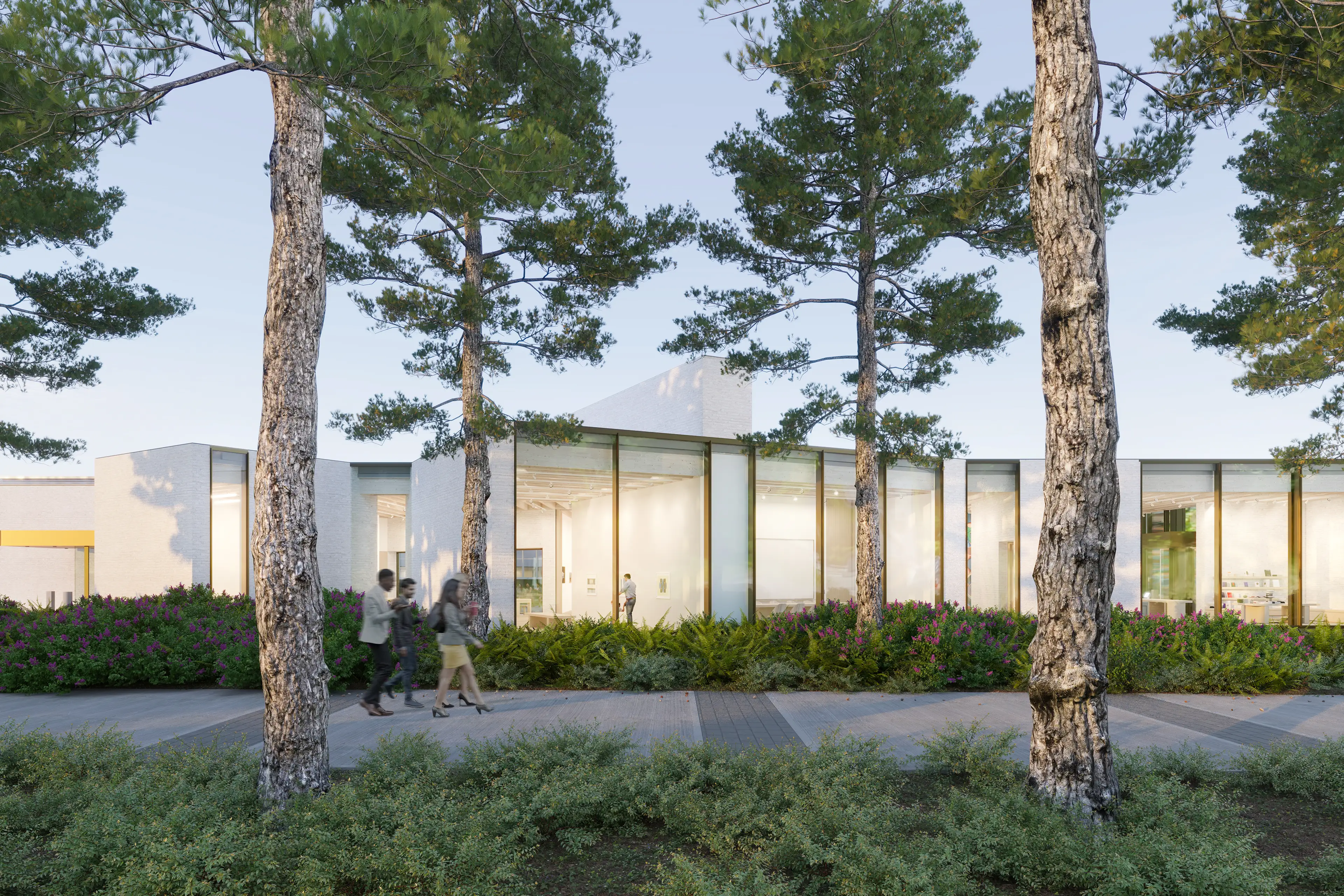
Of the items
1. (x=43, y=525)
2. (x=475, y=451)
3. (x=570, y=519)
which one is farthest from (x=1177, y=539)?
(x=43, y=525)

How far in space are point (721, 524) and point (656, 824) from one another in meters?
10.6

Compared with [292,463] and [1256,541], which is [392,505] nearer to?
[292,463]

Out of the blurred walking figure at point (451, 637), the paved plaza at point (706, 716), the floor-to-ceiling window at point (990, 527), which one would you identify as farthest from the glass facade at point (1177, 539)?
the blurred walking figure at point (451, 637)

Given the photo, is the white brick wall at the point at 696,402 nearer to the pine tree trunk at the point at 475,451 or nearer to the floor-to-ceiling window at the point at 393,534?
the pine tree trunk at the point at 475,451

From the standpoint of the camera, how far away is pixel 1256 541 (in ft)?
61.5

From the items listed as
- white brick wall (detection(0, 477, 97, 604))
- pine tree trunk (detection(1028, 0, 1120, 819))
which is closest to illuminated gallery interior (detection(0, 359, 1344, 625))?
white brick wall (detection(0, 477, 97, 604))

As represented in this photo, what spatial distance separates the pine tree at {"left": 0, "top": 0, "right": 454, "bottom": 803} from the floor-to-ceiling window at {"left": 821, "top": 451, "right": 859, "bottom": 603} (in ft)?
41.5

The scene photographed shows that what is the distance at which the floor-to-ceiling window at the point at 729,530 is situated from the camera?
15844 millimetres

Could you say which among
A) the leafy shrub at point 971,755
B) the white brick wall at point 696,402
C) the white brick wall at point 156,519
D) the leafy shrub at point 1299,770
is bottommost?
the leafy shrub at point 1299,770

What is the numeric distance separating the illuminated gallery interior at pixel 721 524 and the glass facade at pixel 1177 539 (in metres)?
0.05

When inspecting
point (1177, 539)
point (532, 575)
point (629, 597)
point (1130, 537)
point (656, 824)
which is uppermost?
point (1130, 537)

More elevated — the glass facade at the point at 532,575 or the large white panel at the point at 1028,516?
the large white panel at the point at 1028,516

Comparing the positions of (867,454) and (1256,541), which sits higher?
(867,454)

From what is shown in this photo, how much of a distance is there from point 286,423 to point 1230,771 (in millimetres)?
7339
